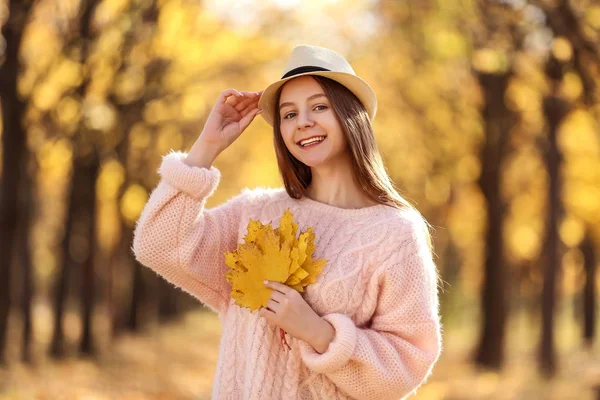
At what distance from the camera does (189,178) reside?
3.35m

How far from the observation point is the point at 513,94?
15062 millimetres

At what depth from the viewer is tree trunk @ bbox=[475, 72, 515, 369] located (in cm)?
1503

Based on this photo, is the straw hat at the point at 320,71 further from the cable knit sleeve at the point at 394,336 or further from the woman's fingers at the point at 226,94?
the cable knit sleeve at the point at 394,336

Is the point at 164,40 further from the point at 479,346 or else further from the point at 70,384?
the point at 479,346

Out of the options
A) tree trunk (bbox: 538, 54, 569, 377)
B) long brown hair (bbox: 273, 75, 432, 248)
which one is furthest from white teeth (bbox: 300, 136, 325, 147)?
tree trunk (bbox: 538, 54, 569, 377)

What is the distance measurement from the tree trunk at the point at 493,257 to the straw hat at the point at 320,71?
38.8 ft

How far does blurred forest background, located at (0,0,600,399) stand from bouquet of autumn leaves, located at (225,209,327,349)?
501 centimetres

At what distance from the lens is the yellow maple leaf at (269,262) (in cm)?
319

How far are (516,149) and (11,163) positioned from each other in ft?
33.5

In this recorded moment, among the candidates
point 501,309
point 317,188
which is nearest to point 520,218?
point 501,309

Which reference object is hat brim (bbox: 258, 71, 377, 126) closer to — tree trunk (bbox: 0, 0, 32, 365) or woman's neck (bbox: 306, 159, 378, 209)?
woman's neck (bbox: 306, 159, 378, 209)

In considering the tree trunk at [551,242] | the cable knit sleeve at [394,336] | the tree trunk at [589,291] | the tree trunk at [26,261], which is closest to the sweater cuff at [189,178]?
the cable knit sleeve at [394,336]

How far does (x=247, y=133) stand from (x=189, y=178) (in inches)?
695

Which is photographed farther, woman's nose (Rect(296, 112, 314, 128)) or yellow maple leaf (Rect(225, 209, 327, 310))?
woman's nose (Rect(296, 112, 314, 128))
